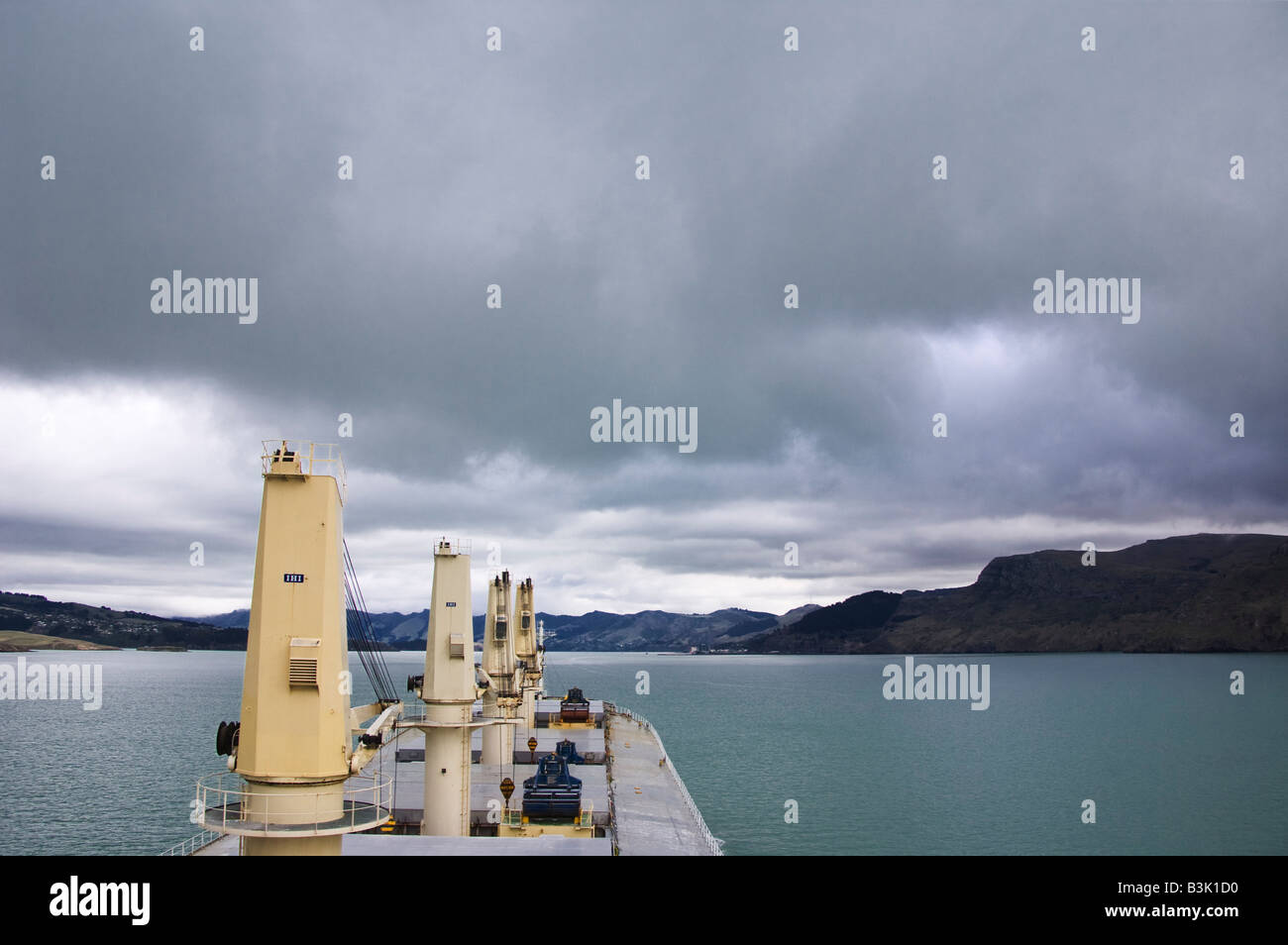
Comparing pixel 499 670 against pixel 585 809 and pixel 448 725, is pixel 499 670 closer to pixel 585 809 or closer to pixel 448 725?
pixel 585 809

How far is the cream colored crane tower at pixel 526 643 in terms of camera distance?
230 ft

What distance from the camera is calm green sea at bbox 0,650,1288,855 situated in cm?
5772

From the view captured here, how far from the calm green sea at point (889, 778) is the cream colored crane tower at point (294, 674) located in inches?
1573

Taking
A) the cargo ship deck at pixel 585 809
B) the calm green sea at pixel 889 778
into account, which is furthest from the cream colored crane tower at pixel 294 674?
the calm green sea at pixel 889 778

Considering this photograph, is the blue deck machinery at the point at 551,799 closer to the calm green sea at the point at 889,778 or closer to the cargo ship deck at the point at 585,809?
the cargo ship deck at the point at 585,809

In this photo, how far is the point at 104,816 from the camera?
6122 cm

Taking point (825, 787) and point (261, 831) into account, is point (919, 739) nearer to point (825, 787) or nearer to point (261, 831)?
point (825, 787)

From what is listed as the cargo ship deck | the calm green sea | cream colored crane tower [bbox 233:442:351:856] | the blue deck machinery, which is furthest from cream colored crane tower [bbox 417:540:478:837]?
the calm green sea

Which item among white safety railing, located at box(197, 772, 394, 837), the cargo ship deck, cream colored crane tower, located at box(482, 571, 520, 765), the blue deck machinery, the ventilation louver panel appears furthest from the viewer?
cream colored crane tower, located at box(482, 571, 520, 765)

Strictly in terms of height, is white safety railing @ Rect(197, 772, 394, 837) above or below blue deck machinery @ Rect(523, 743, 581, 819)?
above

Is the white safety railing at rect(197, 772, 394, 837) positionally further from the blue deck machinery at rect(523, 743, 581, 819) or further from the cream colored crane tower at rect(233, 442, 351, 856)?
the blue deck machinery at rect(523, 743, 581, 819)

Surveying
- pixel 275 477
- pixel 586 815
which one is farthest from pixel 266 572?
pixel 586 815

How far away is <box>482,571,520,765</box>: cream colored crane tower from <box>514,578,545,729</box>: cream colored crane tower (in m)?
9.76

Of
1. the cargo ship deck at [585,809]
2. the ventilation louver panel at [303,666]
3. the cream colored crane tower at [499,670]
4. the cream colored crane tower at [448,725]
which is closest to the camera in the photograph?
the ventilation louver panel at [303,666]
